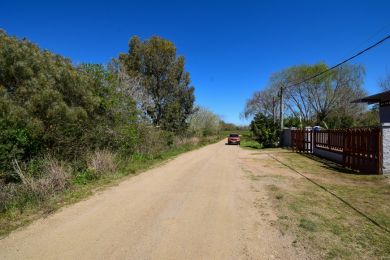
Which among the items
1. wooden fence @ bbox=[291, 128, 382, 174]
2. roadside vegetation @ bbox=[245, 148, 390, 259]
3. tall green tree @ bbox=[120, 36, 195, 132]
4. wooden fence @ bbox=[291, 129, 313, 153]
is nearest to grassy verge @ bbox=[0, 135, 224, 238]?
roadside vegetation @ bbox=[245, 148, 390, 259]

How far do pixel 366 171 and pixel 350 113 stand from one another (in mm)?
34985

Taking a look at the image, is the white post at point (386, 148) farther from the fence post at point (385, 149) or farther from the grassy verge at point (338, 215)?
the grassy verge at point (338, 215)

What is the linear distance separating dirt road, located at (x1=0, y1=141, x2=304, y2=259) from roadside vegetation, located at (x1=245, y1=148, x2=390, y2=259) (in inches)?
14.9

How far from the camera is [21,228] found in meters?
5.56

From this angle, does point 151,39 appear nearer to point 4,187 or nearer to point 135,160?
point 135,160

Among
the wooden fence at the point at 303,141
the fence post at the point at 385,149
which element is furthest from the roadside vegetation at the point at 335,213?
the wooden fence at the point at 303,141

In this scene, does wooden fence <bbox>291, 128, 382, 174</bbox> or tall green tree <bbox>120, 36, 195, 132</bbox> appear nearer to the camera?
wooden fence <bbox>291, 128, 382, 174</bbox>

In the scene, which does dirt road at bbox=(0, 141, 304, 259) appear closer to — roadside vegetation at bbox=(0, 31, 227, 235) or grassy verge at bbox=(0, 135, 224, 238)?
grassy verge at bbox=(0, 135, 224, 238)

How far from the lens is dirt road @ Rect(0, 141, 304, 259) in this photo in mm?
4373

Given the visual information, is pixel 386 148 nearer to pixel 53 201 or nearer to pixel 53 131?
pixel 53 201

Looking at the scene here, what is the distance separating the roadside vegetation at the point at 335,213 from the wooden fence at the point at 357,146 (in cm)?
115

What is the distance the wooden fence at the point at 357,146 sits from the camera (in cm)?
1130

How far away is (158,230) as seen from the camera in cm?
531

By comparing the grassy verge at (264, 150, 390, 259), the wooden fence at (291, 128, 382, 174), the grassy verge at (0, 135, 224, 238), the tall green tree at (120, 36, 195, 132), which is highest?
the tall green tree at (120, 36, 195, 132)
